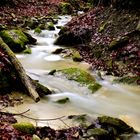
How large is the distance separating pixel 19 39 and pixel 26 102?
22.7ft

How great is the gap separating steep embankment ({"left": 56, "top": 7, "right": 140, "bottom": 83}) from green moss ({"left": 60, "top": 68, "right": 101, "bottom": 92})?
1126 millimetres

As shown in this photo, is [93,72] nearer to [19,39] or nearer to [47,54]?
[47,54]

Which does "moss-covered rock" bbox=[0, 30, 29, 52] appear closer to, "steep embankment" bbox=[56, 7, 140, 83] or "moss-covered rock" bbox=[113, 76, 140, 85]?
"steep embankment" bbox=[56, 7, 140, 83]

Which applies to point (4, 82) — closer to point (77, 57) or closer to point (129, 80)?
point (129, 80)

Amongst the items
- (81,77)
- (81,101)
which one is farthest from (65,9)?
(81,101)

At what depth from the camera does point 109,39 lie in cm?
1290

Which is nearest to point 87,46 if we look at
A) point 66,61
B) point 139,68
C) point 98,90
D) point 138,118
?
point 66,61

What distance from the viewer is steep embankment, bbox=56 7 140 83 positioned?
1116 cm

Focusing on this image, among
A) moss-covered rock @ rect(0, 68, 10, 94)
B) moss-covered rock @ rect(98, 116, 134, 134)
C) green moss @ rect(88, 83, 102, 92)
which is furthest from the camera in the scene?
green moss @ rect(88, 83, 102, 92)

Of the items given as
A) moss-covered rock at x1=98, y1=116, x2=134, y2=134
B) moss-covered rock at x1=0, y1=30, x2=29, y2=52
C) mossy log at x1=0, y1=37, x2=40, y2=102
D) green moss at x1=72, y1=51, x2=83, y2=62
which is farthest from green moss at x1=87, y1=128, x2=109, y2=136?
moss-covered rock at x1=0, y1=30, x2=29, y2=52

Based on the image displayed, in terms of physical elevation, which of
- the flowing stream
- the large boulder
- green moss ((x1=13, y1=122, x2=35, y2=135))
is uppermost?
green moss ((x1=13, y1=122, x2=35, y2=135))

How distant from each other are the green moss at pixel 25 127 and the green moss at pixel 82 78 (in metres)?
3.35

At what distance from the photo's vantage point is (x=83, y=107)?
27.1ft

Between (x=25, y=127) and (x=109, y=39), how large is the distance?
7354 millimetres
